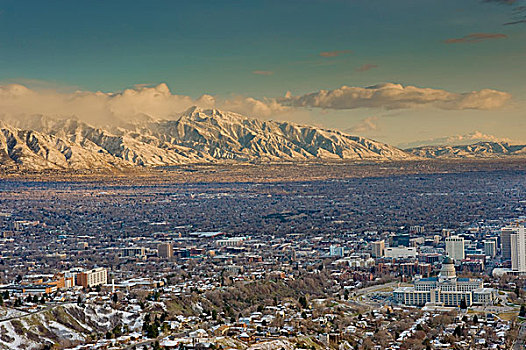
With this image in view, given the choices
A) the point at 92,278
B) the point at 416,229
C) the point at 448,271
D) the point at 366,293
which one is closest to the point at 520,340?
the point at 366,293

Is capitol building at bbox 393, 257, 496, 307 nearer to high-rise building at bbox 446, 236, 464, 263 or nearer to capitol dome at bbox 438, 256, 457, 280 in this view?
capitol dome at bbox 438, 256, 457, 280

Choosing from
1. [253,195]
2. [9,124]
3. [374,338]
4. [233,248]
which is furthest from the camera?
[9,124]

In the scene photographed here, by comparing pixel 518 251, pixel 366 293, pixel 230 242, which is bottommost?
pixel 366 293

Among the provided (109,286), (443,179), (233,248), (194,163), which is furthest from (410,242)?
(194,163)

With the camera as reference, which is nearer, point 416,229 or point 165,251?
point 165,251

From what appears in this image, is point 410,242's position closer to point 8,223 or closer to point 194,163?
point 8,223

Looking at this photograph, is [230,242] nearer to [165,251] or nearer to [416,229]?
[165,251]

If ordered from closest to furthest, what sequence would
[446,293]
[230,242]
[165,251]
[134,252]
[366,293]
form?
[446,293], [366,293], [165,251], [134,252], [230,242]
